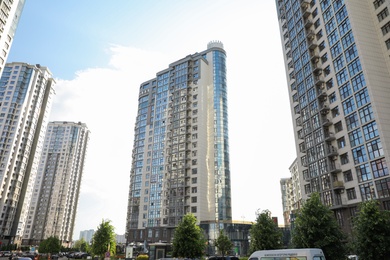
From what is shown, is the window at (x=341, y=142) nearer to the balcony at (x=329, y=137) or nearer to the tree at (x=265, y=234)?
the balcony at (x=329, y=137)

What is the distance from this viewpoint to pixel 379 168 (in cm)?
4381

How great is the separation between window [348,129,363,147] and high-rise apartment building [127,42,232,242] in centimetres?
4740

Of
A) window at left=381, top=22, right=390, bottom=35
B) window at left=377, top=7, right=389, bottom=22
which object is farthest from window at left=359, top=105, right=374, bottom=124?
window at left=377, top=7, right=389, bottom=22

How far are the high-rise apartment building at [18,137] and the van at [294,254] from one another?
394 ft

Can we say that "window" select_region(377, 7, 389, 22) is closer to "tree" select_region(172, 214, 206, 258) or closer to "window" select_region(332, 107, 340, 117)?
"window" select_region(332, 107, 340, 117)

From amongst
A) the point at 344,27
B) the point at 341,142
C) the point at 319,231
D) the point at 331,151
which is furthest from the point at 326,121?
the point at 319,231

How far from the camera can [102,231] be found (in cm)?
5641

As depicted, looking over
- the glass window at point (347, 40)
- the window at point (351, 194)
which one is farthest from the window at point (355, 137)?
the glass window at point (347, 40)

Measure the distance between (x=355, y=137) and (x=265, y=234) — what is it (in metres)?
22.6

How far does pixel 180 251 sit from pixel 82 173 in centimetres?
16632

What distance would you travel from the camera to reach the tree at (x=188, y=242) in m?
Answer: 48.0

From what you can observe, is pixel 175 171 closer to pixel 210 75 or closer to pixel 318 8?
pixel 210 75

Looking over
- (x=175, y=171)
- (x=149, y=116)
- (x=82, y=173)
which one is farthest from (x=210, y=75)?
(x=82, y=173)

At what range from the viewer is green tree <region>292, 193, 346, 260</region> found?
109ft
